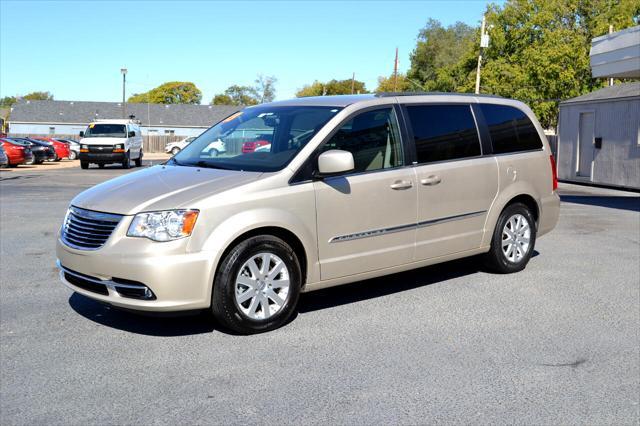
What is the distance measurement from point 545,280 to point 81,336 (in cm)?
475

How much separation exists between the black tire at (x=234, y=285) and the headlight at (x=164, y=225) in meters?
0.39

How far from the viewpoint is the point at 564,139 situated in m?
23.4

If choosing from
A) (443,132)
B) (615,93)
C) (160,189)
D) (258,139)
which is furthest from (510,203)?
(615,93)

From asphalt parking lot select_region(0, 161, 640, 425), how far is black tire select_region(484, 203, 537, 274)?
14 centimetres

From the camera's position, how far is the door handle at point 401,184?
6.19 metres

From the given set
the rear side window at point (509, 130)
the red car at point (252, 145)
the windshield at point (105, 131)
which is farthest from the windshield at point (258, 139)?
the windshield at point (105, 131)

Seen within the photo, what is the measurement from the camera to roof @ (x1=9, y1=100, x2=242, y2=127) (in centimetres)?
8925

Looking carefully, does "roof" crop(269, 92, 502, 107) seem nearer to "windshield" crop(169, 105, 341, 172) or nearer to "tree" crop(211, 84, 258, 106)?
"windshield" crop(169, 105, 341, 172)

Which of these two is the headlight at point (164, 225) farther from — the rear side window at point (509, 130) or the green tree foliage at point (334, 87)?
the green tree foliage at point (334, 87)

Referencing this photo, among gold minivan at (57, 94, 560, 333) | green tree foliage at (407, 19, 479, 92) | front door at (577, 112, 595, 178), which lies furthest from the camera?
green tree foliage at (407, 19, 479, 92)

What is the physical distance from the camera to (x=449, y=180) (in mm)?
6676

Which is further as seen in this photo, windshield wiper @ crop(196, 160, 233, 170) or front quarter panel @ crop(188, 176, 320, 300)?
windshield wiper @ crop(196, 160, 233, 170)

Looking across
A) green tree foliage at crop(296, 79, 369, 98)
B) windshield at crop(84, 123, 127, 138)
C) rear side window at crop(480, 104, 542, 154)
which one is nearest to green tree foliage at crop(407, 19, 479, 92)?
green tree foliage at crop(296, 79, 369, 98)

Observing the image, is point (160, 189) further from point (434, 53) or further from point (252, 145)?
point (434, 53)
